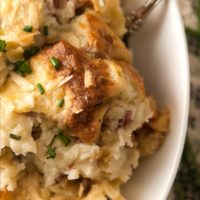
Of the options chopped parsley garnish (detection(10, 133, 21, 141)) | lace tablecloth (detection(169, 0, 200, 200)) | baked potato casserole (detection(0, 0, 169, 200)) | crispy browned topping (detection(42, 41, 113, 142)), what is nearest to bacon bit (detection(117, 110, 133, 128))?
baked potato casserole (detection(0, 0, 169, 200))

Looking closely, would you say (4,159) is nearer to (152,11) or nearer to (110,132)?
(110,132)

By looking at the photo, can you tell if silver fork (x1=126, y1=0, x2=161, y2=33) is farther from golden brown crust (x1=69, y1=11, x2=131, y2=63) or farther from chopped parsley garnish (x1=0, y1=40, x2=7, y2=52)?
chopped parsley garnish (x1=0, y1=40, x2=7, y2=52)

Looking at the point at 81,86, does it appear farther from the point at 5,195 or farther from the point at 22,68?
the point at 5,195

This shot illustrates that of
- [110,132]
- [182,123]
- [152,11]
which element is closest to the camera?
[110,132]

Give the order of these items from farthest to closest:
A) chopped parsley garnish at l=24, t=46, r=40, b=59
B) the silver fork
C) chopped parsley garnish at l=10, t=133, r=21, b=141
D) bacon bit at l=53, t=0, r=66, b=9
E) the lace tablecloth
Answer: the lace tablecloth → the silver fork → bacon bit at l=53, t=0, r=66, b=9 → chopped parsley garnish at l=24, t=46, r=40, b=59 → chopped parsley garnish at l=10, t=133, r=21, b=141

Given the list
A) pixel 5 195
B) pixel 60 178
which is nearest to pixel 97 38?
pixel 60 178

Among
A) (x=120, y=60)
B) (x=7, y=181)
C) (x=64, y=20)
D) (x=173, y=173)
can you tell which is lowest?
(x=173, y=173)

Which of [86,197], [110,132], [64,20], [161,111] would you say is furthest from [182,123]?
[64,20]
